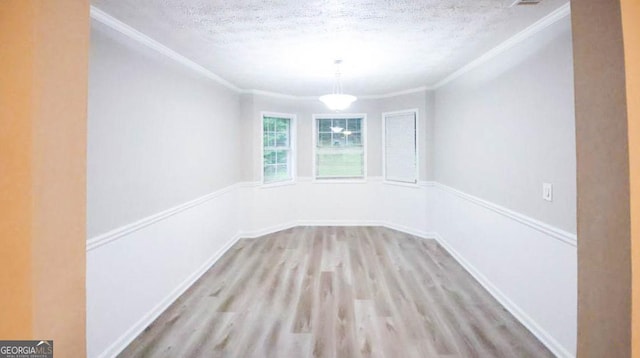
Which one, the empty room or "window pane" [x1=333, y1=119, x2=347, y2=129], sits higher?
"window pane" [x1=333, y1=119, x2=347, y2=129]

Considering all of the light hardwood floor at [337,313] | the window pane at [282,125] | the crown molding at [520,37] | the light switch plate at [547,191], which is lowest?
the light hardwood floor at [337,313]

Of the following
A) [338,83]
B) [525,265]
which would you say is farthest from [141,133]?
[525,265]

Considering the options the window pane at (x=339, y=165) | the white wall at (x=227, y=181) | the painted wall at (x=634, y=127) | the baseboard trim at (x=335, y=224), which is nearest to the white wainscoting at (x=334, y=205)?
the baseboard trim at (x=335, y=224)

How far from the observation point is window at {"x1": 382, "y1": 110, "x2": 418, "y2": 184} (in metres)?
5.47

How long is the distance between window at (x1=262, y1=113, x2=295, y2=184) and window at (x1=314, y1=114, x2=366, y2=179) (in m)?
0.55

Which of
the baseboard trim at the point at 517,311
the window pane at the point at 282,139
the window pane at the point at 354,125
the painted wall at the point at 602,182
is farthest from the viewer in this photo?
the window pane at the point at 354,125

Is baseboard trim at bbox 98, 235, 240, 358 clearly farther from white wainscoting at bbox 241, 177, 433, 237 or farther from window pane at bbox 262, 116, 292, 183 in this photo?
window pane at bbox 262, 116, 292, 183

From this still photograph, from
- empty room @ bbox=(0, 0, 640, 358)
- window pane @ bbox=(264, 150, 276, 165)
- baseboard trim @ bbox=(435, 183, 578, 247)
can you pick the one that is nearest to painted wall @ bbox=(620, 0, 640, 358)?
empty room @ bbox=(0, 0, 640, 358)

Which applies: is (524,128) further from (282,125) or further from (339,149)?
(282,125)

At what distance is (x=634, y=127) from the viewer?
2.78 feet

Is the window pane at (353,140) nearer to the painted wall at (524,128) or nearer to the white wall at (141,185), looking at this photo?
the painted wall at (524,128)

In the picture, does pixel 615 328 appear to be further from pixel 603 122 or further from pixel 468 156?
pixel 468 156

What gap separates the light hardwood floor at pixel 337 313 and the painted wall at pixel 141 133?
1.01 m

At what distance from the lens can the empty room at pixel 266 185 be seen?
3.05 ft
